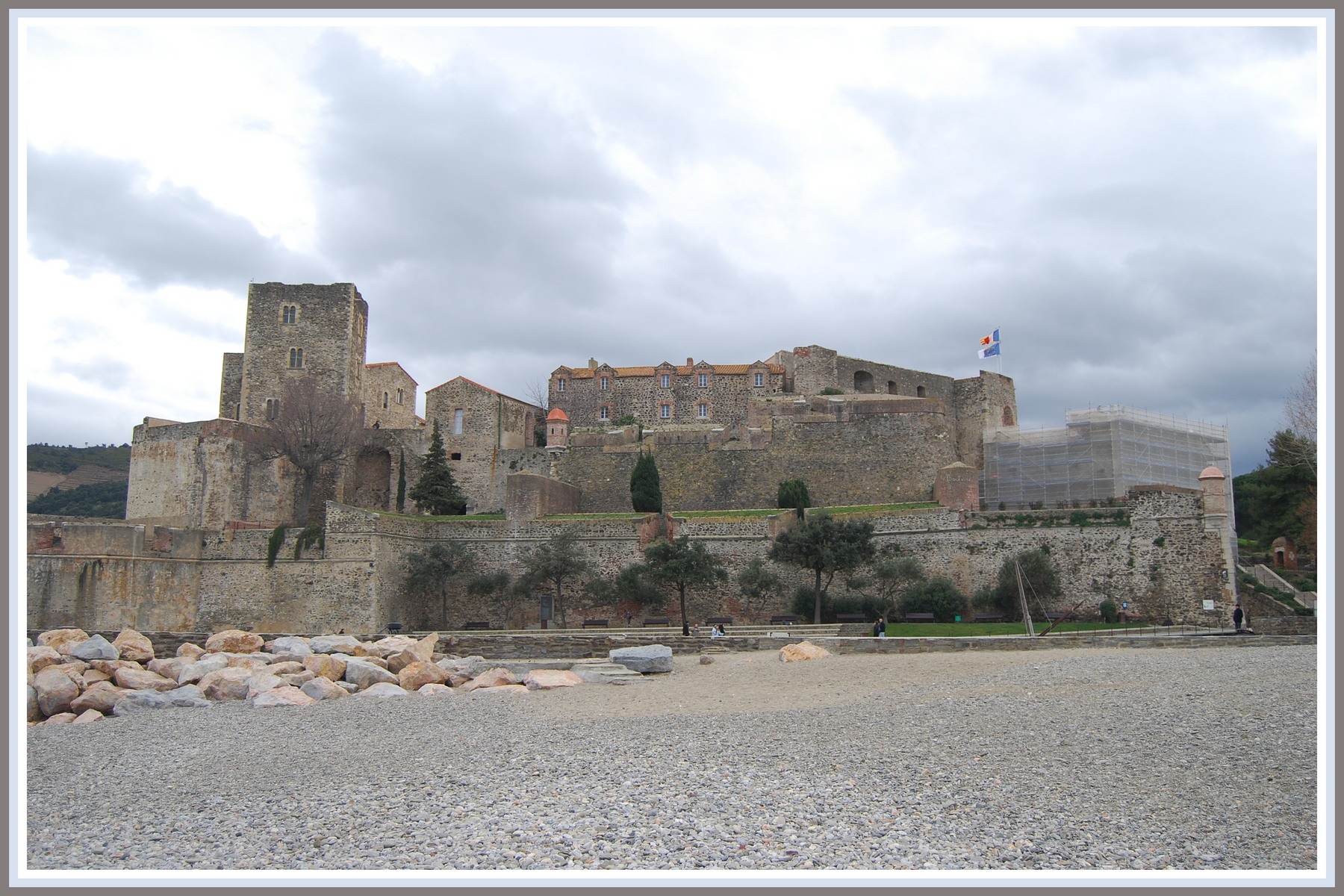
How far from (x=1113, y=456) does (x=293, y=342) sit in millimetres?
27837

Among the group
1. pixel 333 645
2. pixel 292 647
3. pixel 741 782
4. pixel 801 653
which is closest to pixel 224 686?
pixel 292 647

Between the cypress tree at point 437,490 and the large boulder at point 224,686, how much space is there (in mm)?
16099

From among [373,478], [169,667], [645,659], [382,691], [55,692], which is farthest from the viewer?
[373,478]

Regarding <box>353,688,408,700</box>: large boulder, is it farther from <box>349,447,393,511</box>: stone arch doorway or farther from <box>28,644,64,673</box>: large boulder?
<box>349,447,393,511</box>: stone arch doorway

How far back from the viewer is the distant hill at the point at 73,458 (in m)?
49.9

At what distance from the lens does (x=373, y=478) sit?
36.1m

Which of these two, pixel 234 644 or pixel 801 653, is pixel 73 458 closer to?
pixel 234 644

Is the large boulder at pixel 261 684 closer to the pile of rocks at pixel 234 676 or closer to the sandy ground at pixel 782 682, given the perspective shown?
the pile of rocks at pixel 234 676

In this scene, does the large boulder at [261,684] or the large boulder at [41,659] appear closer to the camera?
the large boulder at [261,684]

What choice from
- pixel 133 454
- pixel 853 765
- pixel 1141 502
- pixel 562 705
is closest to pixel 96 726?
pixel 562 705

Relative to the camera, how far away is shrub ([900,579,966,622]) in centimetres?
2428

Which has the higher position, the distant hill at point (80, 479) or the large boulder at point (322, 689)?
the distant hill at point (80, 479)

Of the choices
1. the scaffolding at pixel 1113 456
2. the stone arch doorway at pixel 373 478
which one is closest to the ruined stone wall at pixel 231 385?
the stone arch doorway at pixel 373 478

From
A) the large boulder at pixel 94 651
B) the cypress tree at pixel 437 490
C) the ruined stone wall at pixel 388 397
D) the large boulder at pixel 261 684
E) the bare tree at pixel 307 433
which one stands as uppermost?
the ruined stone wall at pixel 388 397
